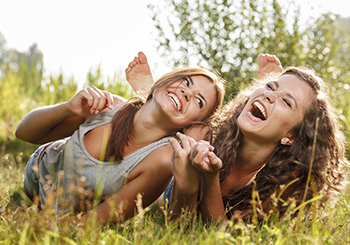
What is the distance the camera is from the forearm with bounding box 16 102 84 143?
2.89 meters

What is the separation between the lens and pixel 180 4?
4.98 m

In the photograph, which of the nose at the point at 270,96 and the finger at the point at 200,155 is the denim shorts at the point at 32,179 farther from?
the nose at the point at 270,96

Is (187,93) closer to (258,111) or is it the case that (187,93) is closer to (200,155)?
(258,111)

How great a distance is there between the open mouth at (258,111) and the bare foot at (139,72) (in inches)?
41.9

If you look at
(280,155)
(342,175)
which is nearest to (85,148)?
(280,155)

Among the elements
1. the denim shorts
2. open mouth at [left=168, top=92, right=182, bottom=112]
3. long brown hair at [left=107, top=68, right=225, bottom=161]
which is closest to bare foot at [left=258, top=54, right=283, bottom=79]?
long brown hair at [left=107, top=68, right=225, bottom=161]

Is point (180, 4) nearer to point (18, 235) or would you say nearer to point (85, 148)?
point (85, 148)

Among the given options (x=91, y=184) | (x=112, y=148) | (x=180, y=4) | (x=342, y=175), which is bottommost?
(x=342, y=175)

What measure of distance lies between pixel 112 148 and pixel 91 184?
0.27 meters

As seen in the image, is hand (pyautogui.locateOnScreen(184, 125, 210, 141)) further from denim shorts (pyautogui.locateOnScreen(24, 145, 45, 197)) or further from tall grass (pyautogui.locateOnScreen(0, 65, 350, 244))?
denim shorts (pyautogui.locateOnScreen(24, 145, 45, 197))

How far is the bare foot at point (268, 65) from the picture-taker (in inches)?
146

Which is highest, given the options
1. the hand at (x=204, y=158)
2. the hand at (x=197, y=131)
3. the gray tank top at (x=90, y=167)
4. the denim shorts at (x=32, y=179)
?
the hand at (x=204, y=158)

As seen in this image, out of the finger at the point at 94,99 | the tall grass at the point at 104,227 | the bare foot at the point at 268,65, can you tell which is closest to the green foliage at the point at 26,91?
the tall grass at the point at 104,227

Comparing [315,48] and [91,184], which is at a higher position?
[315,48]
